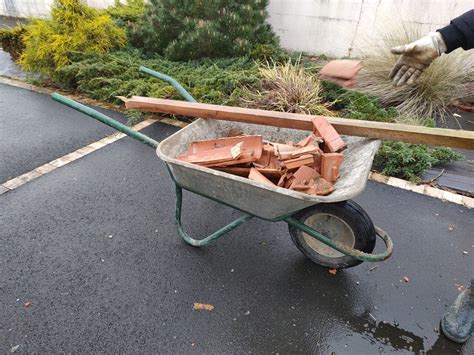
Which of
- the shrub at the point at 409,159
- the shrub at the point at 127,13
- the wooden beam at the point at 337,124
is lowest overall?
the shrub at the point at 409,159

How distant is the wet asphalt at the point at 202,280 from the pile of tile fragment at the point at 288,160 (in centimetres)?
74

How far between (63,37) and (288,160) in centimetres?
480

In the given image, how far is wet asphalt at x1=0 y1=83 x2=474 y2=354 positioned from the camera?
1820mm

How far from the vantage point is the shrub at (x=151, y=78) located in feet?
14.2

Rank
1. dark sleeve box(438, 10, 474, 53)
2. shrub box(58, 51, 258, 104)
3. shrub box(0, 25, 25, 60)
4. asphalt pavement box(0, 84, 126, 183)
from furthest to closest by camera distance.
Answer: shrub box(0, 25, 25, 60) → shrub box(58, 51, 258, 104) → asphalt pavement box(0, 84, 126, 183) → dark sleeve box(438, 10, 474, 53)

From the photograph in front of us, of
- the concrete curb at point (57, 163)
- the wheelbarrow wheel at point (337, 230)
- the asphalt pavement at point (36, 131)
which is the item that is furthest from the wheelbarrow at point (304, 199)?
the asphalt pavement at point (36, 131)

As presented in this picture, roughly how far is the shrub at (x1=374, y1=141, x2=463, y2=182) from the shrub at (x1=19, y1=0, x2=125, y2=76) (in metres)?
4.52

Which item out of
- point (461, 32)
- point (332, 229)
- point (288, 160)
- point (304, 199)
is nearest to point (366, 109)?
point (461, 32)

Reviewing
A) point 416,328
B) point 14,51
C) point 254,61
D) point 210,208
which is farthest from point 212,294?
point 14,51

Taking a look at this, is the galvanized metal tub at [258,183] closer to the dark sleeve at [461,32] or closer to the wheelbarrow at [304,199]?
the wheelbarrow at [304,199]

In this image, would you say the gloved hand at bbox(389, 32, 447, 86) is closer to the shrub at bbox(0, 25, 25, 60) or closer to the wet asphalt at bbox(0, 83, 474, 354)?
the wet asphalt at bbox(0, 83, 474, 354)

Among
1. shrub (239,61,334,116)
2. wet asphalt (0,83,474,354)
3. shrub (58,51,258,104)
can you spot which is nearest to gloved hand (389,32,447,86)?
wet asphalt (0,83,474,354)

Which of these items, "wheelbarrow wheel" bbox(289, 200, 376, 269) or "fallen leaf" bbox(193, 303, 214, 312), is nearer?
"wheelbarrow wheel" bbox(289, 200, 376, 269)

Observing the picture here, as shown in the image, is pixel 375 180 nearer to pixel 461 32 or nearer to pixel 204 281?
pixel 461 32
